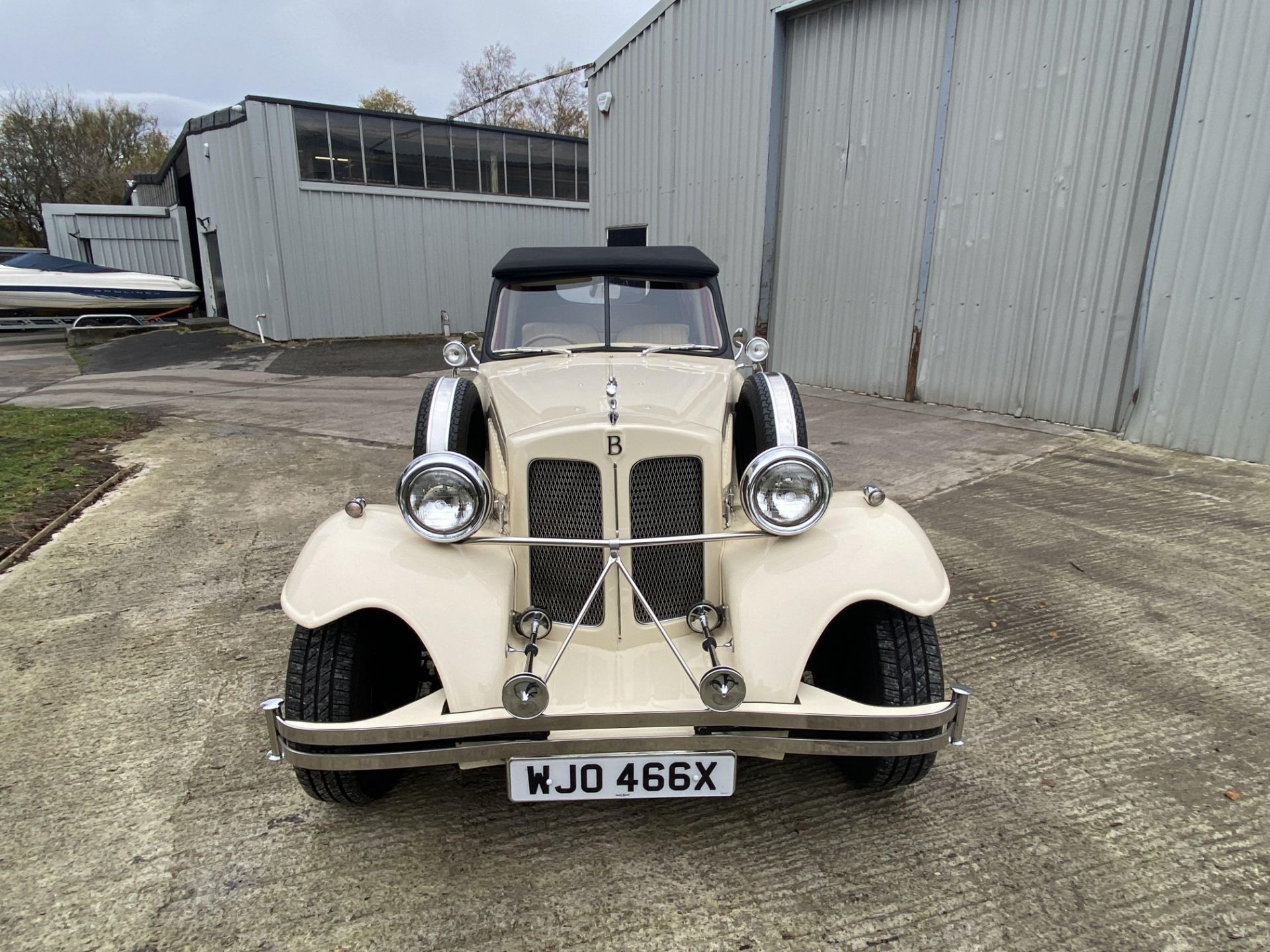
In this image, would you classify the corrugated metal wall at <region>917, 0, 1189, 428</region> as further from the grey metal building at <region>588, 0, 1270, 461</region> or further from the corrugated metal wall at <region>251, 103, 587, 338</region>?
the corrugated metal wall at <region>251, 103, 587, 338</region>

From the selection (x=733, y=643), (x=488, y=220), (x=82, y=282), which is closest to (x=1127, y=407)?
(x=733, y=643)

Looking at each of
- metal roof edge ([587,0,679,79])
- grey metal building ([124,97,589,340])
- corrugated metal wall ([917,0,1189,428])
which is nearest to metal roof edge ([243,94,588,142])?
grey metal building ([124,97,589,340])

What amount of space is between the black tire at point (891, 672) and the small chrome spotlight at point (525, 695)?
37.2 inches

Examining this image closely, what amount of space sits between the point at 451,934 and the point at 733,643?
1.05 metres

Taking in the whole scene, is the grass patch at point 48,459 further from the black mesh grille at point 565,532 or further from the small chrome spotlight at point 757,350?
the small chrome spotlight at point 757,350

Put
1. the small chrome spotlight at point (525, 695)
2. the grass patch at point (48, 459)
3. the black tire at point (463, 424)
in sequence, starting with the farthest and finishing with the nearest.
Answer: the grass patch at point (48, 459)
the black tire at point (463, 424)
the small chrome spotlight at point (525, 695)

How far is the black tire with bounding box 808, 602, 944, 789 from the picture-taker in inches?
82.5

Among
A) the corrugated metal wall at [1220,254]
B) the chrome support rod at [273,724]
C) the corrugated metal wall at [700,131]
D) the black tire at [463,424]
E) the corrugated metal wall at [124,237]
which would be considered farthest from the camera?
the corrugated metal wall at [124,237]

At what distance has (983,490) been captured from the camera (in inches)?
216

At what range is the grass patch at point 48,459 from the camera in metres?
4.89

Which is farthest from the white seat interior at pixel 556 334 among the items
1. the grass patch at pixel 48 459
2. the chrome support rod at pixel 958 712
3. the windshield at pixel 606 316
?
the grass patch at pixel 48 459

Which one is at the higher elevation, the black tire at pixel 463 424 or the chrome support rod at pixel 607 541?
the black tire at pixel 463 424

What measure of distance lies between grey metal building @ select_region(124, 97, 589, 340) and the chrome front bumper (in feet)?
54.0

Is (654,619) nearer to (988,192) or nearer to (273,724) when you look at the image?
(273,724)
